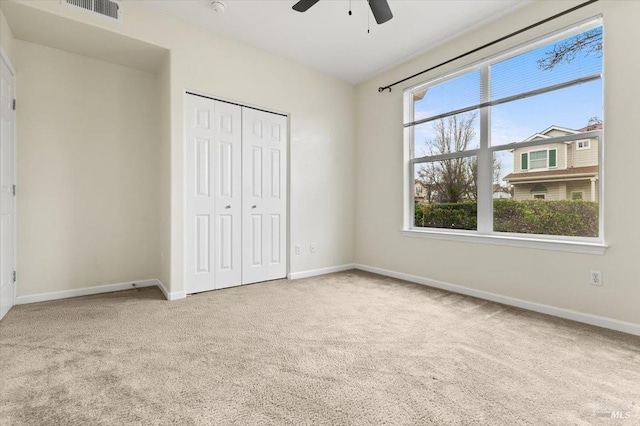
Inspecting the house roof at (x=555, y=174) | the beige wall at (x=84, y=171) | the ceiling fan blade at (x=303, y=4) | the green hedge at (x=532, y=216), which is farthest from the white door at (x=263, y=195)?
the house roof at (x=555, y=174)

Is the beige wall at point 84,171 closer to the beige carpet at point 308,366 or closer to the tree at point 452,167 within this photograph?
the beige carpet at point 308,366

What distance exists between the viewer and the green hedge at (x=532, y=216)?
8.77 ft

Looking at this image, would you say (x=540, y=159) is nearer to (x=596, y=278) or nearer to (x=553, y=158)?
(x=553, y=158)

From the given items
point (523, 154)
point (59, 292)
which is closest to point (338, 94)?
point (523, 154)

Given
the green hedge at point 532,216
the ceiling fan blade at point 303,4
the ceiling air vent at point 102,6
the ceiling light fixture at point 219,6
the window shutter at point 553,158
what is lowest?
the green hedge at point 532,216

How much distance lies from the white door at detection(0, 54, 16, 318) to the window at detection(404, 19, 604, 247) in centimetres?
411

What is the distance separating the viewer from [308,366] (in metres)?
1.85

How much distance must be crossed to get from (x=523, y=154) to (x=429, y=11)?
1.68 metres

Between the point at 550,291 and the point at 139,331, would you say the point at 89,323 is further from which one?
the point at 550,291

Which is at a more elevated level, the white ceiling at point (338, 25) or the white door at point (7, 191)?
the white ceiling at point (338, 25)

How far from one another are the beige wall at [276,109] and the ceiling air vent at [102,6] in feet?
0.20

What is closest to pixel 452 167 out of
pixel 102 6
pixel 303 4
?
pixel 303 4

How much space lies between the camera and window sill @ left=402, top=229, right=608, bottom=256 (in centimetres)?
255

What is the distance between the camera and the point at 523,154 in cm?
307
